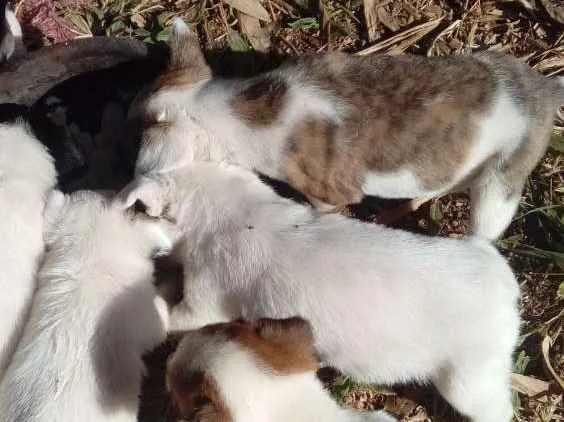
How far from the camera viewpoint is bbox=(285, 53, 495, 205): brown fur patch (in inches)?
164

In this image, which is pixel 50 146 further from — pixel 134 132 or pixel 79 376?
pixel 79 376

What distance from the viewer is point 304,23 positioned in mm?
5238

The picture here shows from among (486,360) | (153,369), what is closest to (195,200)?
(153,369)

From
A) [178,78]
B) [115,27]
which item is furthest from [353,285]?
[115,27]

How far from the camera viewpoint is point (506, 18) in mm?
5336

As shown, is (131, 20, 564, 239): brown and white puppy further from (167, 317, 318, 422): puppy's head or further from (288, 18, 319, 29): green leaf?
(167, 317, 318, 422): puppy's head

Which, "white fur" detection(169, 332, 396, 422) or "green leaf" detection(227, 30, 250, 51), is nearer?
"white fur" detection(169, 332, 396, 422)

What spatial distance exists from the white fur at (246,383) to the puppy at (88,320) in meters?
0.58

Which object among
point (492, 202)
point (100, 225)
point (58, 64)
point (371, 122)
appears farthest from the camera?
point (58, 64)

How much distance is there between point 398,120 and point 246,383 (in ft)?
5.60

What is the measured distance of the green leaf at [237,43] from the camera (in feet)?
17.1

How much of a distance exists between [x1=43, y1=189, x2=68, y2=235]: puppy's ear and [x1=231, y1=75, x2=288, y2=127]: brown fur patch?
1.06m

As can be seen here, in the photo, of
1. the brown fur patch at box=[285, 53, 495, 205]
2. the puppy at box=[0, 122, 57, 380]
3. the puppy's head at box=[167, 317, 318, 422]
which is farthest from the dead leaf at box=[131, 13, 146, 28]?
the puppy's head at box=[167, 317, 318, 422]

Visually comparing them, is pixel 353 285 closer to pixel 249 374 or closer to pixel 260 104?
pixel 249 374
